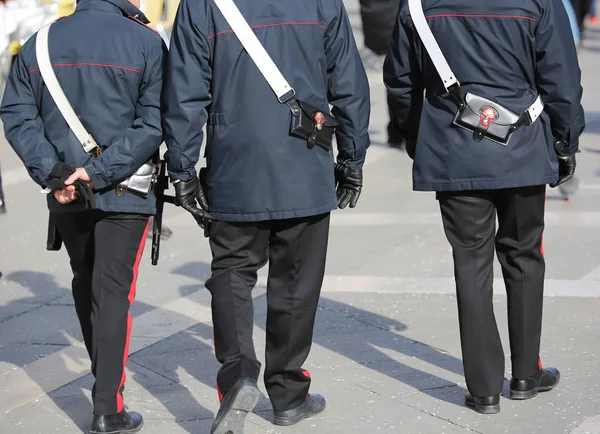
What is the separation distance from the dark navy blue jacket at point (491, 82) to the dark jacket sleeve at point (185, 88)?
849 millimetres

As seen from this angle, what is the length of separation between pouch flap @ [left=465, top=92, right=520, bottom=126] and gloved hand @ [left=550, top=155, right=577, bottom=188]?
344 mm

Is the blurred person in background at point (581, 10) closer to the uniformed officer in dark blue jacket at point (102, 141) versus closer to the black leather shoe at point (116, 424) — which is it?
the uniformed officer in dark blue jacket at point (102, 141)

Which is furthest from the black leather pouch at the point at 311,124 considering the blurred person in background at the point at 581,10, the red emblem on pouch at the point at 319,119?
the blurred person in background at the point at 581,10

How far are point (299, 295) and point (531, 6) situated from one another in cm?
135

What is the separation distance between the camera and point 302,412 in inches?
176

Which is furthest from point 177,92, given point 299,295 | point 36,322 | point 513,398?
point 36,322

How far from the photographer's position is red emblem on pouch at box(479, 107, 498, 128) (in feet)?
14.0

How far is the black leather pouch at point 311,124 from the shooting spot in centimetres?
408

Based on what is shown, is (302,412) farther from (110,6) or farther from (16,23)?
(16,23)

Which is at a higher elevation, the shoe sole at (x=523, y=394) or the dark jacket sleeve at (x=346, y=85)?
the dark jacket sleeve at (x=346, y=85)

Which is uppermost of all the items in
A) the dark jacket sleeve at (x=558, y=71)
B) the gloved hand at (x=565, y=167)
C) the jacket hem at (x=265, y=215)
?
the dark jacket sleeve at (x=558, y=71)

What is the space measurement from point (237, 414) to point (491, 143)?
1.40 metres

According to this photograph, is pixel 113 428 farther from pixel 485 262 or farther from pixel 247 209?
pixel 485 262

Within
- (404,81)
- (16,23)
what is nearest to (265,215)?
(404,81)
